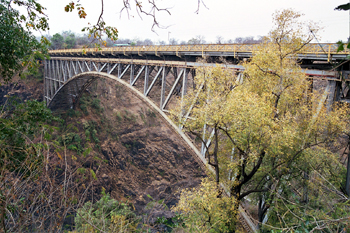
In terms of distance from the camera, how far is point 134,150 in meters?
30.1

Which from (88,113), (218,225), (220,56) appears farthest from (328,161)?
(88,113)

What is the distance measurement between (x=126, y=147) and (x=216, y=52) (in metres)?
22.7

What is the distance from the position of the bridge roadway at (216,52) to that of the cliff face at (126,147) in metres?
11.9

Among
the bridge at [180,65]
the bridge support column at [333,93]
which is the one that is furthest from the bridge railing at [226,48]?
the bridge support column at [333,93]

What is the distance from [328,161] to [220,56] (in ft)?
20.4

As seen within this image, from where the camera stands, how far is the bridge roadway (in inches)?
285

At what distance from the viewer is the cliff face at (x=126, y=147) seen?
997 inches

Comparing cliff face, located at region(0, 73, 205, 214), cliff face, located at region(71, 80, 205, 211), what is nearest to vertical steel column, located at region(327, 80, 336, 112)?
cliff face, located at region(0, 73, 205, 214)

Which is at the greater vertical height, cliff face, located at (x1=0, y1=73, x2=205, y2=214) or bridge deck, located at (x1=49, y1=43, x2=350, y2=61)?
bridge deck, located at (x1=49, y1=43, x2=350, y2=61)

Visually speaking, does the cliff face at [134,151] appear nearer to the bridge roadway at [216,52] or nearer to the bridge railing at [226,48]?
the bridge roadway at [216,52]

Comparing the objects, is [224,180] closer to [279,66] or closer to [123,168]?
[279,66]

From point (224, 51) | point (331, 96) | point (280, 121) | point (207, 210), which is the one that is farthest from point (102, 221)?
point (224, 51)

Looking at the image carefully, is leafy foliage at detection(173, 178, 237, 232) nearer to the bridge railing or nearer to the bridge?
the bridge

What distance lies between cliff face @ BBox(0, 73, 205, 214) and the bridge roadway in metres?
11.9
